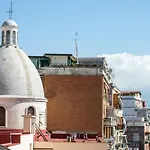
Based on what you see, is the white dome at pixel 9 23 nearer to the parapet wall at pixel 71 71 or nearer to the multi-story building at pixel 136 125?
the parapet wall at pixel 71 71

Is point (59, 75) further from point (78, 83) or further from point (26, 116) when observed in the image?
point (26, 116)

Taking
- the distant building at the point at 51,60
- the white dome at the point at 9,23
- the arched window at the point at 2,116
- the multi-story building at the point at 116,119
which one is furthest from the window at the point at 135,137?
the arched window at the point at 2,116

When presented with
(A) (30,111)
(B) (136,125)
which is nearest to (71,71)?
(A) (30,111)

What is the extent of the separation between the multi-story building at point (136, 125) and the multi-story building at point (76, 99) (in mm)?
27119

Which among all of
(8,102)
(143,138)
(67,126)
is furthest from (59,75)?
(143,138)

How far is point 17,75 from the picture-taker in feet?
142

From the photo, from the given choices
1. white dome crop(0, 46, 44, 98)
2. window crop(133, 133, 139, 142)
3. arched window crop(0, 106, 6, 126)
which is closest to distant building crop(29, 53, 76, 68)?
white dome crop(0, 46, 44, 98)

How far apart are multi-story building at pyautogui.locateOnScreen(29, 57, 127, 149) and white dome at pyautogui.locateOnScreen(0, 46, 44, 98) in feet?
15.7

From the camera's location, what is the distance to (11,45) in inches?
1775

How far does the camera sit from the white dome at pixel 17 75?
140ft

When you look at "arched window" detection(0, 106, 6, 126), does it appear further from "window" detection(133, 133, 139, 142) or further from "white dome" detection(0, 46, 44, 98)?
"window" detection(133, 133, 139, 142)

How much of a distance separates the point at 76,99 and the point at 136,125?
95.8ft

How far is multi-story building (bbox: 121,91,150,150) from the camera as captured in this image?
251 feet

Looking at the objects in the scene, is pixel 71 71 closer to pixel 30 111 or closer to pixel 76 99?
pixel 76 99
